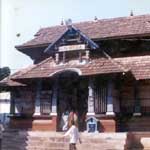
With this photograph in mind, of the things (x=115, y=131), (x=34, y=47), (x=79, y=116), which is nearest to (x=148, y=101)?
(x=115, y=131)

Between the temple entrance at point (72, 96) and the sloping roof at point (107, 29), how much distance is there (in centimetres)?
265

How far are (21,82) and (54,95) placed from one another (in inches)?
77.4

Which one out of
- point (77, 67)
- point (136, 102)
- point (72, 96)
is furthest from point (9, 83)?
point (136, 102)

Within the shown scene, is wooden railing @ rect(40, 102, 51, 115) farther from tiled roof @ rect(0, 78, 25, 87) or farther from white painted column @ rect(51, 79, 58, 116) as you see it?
tiled roof @ rect(0, 78, 25, 87)

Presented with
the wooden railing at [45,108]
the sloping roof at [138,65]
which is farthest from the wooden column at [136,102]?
the wooden railing at [45,108]

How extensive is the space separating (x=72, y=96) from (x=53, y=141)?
3.57 meters

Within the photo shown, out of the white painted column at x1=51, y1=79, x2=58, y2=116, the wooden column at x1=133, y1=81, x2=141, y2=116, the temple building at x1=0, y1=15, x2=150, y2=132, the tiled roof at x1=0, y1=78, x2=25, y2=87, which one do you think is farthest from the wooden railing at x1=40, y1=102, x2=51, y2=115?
the wooden column at x1=133, y1=81, x2=141, y2=116

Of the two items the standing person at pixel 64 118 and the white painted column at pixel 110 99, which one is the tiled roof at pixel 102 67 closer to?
the white painted column at pixel 110 99

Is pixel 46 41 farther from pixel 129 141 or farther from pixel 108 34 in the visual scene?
pixel 129 141

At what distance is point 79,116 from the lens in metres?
22.8

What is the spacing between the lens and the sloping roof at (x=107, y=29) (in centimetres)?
2316

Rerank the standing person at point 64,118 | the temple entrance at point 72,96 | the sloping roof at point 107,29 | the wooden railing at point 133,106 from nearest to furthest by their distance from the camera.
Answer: the wooden railing at point 133,106 → the standing person at point 64,118 → the temple entrance at point 72,96 → the sloping roof at point 107,29

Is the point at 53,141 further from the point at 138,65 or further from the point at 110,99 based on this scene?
the point at 138,65

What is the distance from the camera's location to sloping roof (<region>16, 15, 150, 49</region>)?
2316 cm
